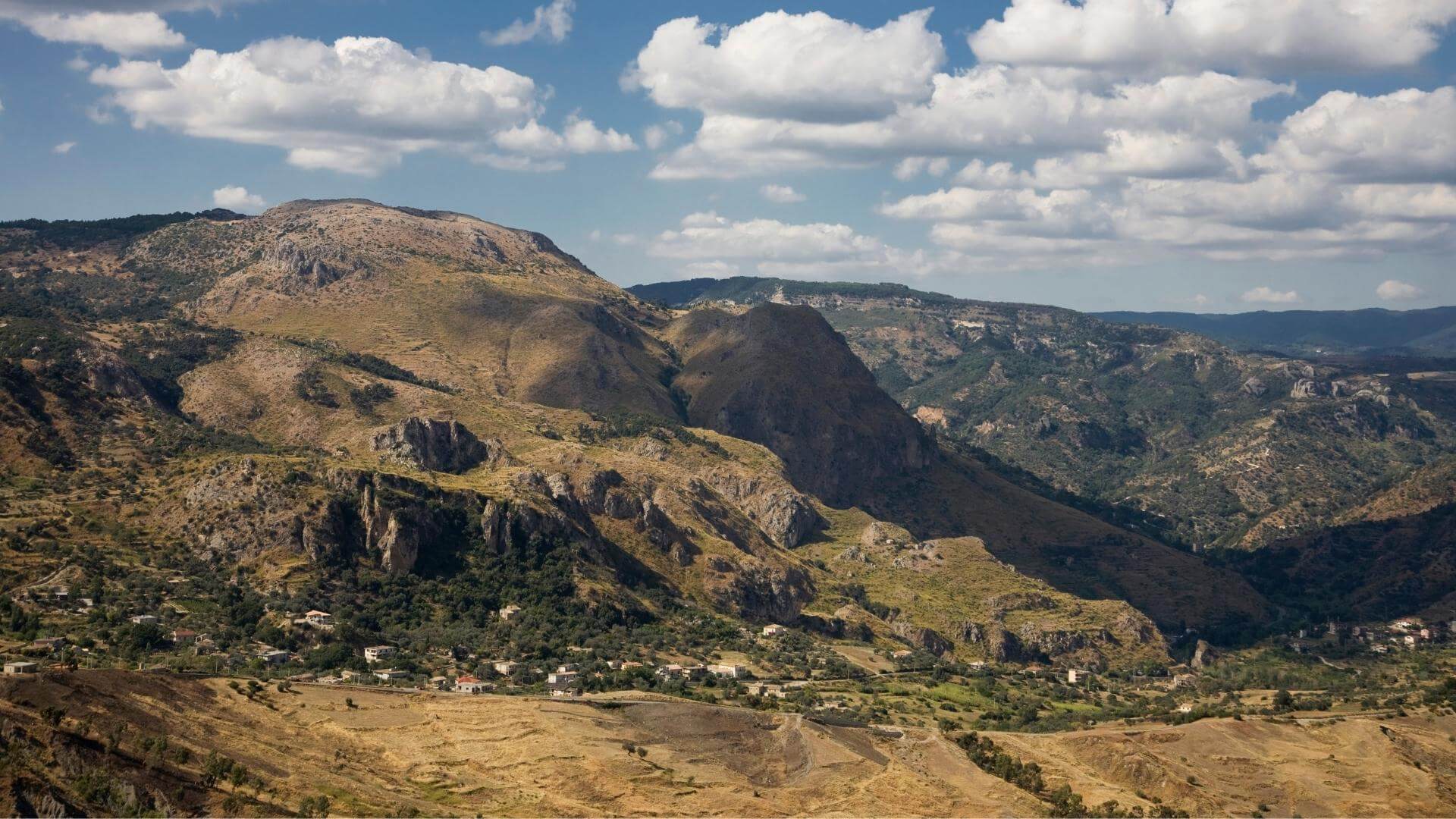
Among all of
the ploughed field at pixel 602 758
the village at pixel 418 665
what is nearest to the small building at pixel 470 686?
the village at pixel 418 665

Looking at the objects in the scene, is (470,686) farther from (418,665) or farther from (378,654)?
(378,654)

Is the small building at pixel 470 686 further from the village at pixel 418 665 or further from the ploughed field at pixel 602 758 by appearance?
the ploughed field at pixel 602 758

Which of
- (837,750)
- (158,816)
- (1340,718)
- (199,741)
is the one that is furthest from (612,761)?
(1340,718)

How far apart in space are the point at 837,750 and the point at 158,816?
6916cm

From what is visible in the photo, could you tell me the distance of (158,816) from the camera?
10231 centimetres

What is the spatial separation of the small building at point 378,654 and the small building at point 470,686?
42.6 feet

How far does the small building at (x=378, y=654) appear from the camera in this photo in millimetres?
177500

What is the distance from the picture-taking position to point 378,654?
179125 mm

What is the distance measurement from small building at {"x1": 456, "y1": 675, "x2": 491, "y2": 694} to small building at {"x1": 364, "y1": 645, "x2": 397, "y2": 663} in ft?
42.6

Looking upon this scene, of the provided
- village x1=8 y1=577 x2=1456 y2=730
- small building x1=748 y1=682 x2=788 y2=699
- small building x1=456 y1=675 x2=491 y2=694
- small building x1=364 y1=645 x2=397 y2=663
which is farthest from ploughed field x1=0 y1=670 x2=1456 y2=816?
small building x1=364 y1=645 x2=397 y2=663

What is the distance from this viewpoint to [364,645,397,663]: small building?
582 ft

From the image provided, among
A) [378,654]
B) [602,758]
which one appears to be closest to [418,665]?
[378,654]

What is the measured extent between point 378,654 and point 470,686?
1957cm

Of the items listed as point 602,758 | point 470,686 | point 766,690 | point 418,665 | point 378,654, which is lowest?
point 766,690
